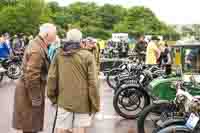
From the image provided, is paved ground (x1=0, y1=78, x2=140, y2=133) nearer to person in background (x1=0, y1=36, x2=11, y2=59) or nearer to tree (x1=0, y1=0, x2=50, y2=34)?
person in background (x1=0, y1=36, x2=11, y2=59)

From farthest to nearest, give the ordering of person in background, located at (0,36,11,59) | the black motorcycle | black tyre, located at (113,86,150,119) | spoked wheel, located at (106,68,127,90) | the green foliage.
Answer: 1. the green foliage
2. person in background, located at (0,36,11,59)
3. the black motorcycle
4. spoked wheel, located at (106,68,127,90)
5. black tyre, located at (113,86,150,119)

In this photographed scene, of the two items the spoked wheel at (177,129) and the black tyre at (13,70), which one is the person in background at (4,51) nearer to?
the black tyre at (13,70)

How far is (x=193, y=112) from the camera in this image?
5.70 meters

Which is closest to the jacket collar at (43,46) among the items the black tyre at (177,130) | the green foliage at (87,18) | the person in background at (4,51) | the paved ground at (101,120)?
the black tyre at (177,130)

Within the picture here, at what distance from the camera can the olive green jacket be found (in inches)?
224

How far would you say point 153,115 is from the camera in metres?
7.76

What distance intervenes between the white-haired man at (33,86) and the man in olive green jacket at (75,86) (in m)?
0.21

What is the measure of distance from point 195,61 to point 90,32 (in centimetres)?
6304

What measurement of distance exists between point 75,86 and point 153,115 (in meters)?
2.41

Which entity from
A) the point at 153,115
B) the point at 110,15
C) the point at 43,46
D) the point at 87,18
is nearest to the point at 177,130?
the point at 43,46

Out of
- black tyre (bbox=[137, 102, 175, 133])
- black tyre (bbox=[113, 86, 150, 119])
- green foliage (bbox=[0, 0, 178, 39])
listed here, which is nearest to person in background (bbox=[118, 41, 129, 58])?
black tyre (bbox=[113, 86, 150, 119])

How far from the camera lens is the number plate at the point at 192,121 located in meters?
→ 5.46

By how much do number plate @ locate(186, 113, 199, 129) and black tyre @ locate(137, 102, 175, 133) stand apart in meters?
1.26

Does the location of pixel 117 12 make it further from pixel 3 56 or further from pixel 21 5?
pixel 3 56
